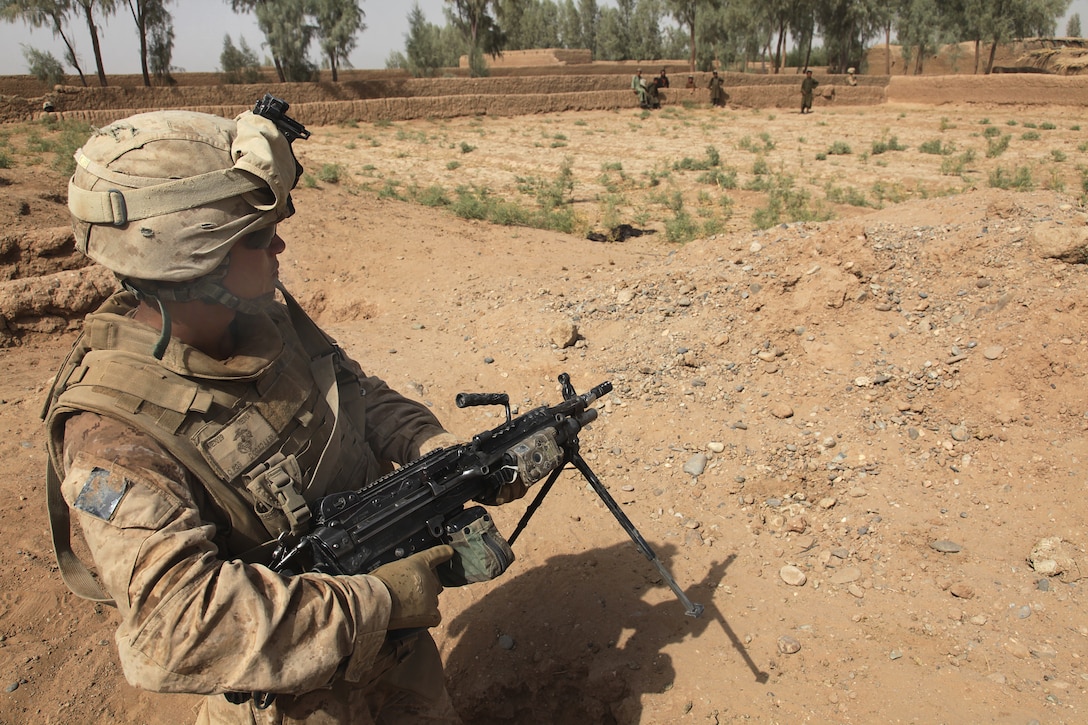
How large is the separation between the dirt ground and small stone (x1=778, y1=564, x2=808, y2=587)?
4 cm

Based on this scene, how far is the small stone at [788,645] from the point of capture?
2.64 m

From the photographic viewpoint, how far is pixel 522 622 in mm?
3029

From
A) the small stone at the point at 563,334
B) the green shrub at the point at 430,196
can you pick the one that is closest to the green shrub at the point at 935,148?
the green shrub at the point at 430,196

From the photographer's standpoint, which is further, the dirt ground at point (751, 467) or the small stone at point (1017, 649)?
the dirt ground at point (751, 467)

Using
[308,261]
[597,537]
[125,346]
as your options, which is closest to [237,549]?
[125,346]

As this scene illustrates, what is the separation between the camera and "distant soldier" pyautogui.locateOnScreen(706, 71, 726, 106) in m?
20.9

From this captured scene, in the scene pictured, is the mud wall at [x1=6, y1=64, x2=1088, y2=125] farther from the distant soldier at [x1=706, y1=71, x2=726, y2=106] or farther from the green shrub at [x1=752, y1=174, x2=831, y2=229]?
the green shrub at [x1=752, y1=174, x2=831, y2=229]

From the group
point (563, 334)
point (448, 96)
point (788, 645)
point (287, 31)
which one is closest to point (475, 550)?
point (788, 645)

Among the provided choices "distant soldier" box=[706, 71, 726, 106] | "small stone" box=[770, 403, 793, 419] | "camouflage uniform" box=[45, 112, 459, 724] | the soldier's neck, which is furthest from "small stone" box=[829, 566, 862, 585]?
"distant soldier" box=[706, 71, 726, 106]

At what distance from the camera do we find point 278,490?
5.35 ft

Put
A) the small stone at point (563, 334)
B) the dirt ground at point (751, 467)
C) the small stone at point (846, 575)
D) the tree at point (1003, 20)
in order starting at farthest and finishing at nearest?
the tree at point (1003, 20) < the small stone at point (563, 334) < the small stone at point (846, 575) < the dirt ground at point (751, 467)

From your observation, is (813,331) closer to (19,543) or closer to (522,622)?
(522,622)

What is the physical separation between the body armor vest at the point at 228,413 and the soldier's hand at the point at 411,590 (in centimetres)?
25

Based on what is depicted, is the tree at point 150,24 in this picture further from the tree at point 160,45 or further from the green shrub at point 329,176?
the green shrub at point 329,176
